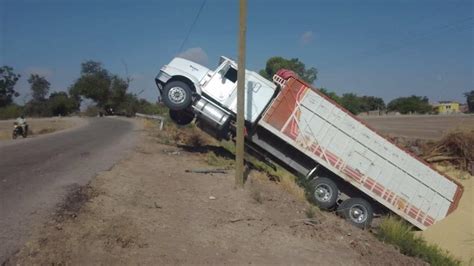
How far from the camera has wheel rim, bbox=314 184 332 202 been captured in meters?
12.9

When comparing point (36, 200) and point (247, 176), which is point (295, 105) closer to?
point (247, 176)

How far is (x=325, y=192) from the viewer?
1298 cm

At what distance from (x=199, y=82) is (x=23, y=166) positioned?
5391 mm

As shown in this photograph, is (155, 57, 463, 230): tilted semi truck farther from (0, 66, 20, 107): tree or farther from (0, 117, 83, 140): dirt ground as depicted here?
(0, 66, 20, 107): tree

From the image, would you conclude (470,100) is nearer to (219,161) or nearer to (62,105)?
(219,161)

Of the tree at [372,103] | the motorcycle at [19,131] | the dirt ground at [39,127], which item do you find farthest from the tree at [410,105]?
the motorcycle at [19,131]

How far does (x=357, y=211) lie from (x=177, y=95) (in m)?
6.28

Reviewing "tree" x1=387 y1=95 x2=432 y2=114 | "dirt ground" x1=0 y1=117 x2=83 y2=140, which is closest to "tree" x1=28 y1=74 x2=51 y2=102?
"dirt ground" x1=0 y1=117 x2=83 y2=140

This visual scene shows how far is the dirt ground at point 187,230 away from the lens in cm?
581

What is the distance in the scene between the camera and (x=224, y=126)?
13500 millimetres

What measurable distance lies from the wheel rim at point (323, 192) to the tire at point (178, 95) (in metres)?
4.56

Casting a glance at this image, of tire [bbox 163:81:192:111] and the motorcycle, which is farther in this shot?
the motorcycle

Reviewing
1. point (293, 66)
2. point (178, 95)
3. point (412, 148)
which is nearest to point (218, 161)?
point (178, 95)

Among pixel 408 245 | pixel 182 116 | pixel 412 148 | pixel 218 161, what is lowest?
pixel 218 161
